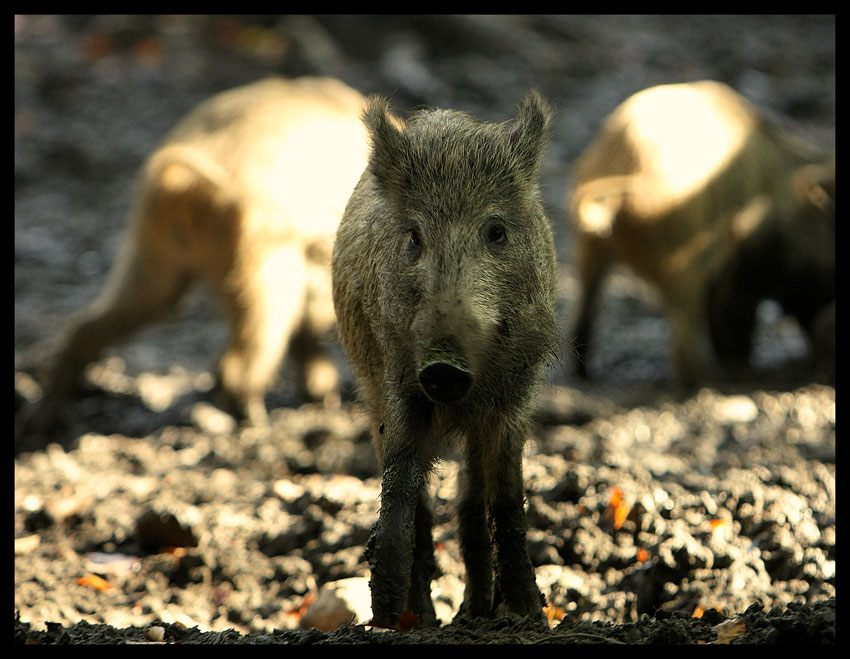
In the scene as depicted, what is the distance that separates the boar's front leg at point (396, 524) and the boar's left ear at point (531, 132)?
2.54ft

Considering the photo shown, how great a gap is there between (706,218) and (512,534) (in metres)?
3.88

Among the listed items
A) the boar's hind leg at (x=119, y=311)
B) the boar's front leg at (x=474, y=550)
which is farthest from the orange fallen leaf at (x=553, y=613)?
the boar's hind leg at (x=119, y=311)

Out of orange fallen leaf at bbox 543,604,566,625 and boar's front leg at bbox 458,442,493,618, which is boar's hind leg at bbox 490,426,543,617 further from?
orange fallen leaf at bbox 543,604,566,625

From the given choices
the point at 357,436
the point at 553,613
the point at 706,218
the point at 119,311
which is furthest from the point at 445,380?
the point at 706,218

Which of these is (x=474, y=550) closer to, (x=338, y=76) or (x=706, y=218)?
(x=706, y=218)

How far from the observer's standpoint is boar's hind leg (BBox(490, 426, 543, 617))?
3.03 metres

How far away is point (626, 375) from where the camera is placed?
23.9 feet

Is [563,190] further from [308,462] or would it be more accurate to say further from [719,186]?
[308,462]

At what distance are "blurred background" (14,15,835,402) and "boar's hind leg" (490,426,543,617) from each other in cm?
510

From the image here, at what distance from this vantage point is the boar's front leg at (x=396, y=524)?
8.70ft

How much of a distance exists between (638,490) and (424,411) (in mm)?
1472

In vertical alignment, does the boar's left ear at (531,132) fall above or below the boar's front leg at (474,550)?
above

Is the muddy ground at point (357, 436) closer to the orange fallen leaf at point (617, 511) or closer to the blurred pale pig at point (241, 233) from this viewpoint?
the orange fallen leaf at point (617, 511)

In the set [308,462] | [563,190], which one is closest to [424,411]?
[308,462]
